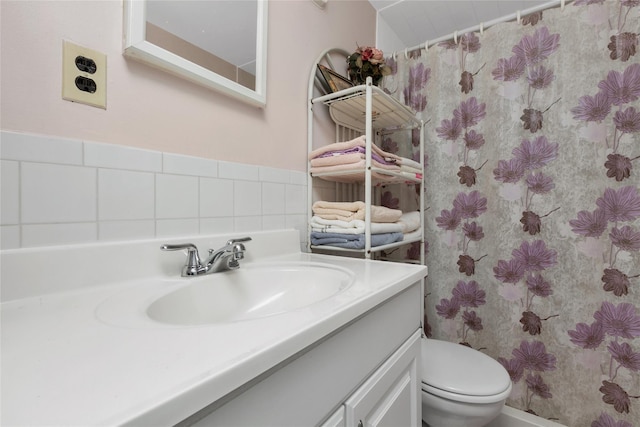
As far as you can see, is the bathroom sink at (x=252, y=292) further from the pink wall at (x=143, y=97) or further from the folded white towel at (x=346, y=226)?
the pink wall at (x=143, y=97)

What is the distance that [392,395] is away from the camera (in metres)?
0.68

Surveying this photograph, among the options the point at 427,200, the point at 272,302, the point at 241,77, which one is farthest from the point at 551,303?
the point at 241,77

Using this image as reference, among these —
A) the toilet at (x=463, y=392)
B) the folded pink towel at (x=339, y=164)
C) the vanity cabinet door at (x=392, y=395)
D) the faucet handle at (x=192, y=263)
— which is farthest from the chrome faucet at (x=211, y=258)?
the toilet at (x=463, y=392)

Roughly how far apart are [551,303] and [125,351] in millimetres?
1488

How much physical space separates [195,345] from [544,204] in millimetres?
1410

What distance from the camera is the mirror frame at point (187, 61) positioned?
2.19 feet

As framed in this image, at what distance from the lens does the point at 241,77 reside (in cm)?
92

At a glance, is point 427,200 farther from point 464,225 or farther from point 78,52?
point 78,52

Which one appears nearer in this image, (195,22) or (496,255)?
(195,22)

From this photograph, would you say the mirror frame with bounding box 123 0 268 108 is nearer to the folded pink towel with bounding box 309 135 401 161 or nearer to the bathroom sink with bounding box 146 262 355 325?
the folded pink towel with bounding box 309 135 401 161

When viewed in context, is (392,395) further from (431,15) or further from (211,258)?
(431,15)

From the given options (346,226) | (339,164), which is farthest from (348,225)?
(339,164)

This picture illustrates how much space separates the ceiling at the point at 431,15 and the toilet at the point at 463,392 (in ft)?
5.60

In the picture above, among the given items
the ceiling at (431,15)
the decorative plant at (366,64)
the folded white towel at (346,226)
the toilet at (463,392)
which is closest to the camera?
the toilet at (463,392)
